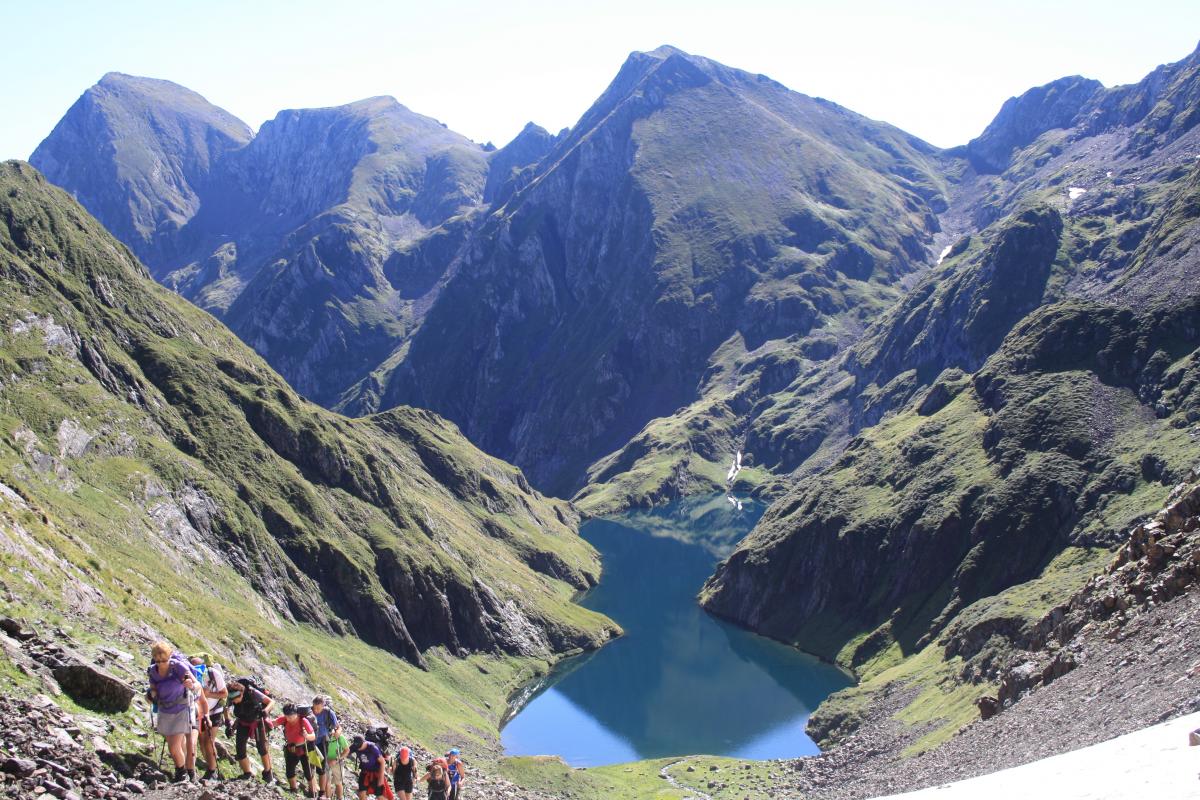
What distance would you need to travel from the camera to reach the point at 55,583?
50.8 meters

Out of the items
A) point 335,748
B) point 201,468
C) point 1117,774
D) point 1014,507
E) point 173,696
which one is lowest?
point 173,696

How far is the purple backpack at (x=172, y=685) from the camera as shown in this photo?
28.8 m

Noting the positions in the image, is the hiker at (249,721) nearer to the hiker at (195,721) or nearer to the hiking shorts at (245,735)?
the hiking shorts at (245,735)

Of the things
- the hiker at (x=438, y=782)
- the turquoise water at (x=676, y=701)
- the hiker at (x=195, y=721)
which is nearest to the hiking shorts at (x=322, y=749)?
the hiker at (x=438, y=782)

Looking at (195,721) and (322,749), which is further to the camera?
(322,749)

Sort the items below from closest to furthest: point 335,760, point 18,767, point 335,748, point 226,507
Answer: point 18,767 → point 335,748 → point 335,760 → point 226,507

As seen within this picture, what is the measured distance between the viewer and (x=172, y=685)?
1134 inches

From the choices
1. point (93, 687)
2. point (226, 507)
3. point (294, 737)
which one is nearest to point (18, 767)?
point (93, 687)

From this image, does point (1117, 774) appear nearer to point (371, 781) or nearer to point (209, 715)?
point (371, 781)

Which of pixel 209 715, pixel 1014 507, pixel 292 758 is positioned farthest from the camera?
pixel 1014 507

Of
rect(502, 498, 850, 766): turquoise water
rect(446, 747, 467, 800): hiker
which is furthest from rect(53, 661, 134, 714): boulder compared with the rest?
rect(502, 498, 850, 766): turquoise water

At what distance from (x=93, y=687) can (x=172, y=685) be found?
19.2ft

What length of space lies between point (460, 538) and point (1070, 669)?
5666 inches

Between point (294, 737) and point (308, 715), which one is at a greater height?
point (308, 715)
